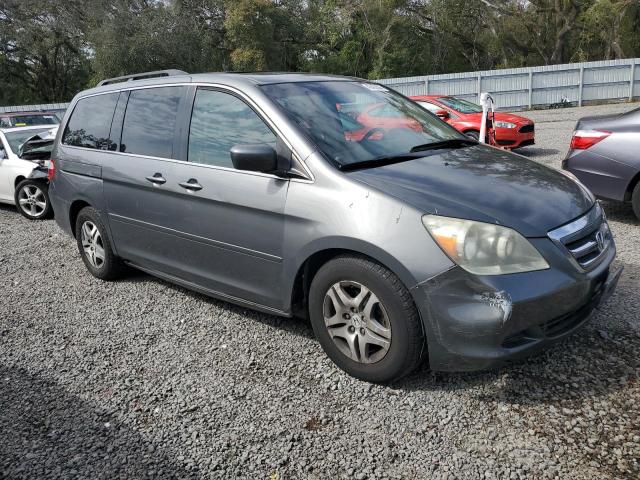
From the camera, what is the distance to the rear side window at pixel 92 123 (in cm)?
479

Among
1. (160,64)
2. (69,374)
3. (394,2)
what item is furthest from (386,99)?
(394,2)

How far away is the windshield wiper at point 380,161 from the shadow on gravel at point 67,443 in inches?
70.6

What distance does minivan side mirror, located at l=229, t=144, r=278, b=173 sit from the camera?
10.5 ft

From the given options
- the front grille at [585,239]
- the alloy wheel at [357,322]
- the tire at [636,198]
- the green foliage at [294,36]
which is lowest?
the tire at [636,198]

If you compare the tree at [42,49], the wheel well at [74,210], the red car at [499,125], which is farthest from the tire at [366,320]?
the tree at [42,49]

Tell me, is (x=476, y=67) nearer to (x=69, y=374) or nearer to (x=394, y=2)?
(x=394, y=2)

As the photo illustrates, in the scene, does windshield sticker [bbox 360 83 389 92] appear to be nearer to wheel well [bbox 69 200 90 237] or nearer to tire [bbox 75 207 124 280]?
tire [bbox 75 207 124 280]

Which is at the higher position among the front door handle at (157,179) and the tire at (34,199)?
the front door handle at (157,179)

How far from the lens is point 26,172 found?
8.52 m

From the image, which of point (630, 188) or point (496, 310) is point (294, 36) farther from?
point (496, 310)

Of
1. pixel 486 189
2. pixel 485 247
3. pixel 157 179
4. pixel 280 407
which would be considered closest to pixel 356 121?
pixel 486 189

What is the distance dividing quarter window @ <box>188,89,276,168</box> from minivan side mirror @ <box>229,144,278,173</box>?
18 cm

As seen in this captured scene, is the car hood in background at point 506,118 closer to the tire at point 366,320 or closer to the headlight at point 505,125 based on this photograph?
the headlight at point 505,125

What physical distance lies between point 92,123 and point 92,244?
1101 mm
